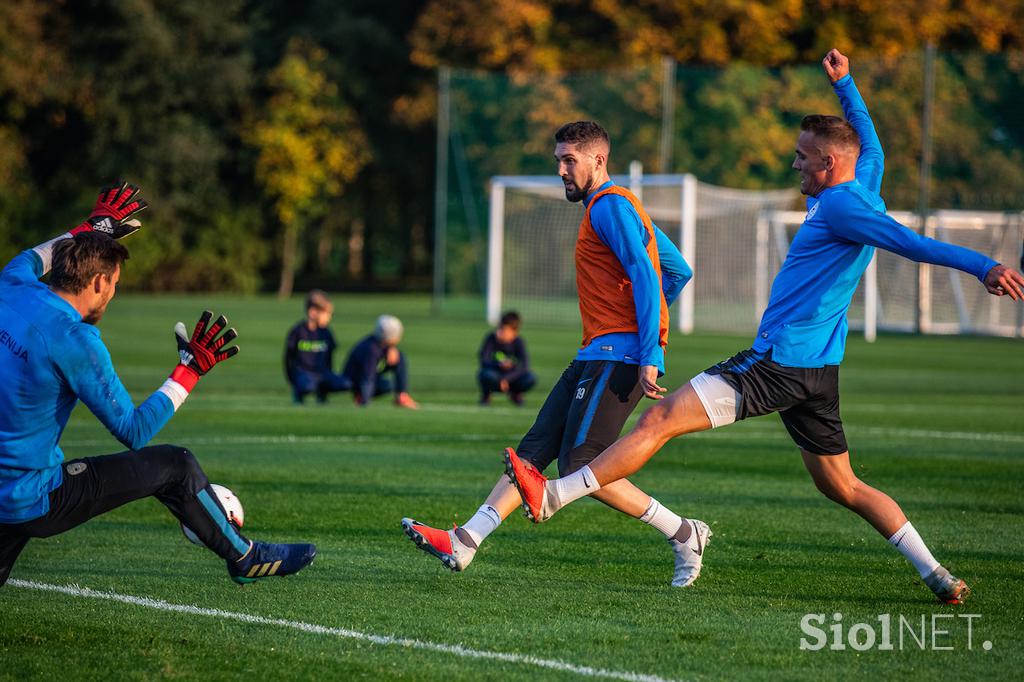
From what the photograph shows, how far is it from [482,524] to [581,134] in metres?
2.00

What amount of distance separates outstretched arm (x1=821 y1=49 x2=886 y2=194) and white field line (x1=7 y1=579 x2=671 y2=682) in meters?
2.99

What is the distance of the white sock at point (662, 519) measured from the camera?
7.08 m

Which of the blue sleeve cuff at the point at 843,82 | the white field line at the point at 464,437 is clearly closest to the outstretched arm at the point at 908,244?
the blue sleeve cuff at the point at 843,82

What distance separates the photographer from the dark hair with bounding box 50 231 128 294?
5.63 metres

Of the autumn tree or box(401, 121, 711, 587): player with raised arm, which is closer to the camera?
box(401, 121, 711, 587): player with raised arm

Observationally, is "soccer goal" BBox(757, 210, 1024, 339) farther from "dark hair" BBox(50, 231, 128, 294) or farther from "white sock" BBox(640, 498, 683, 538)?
"dark hair" BBox(50, 231, 128, 294)

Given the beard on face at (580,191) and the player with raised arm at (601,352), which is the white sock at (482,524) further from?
the beard on face at (580,191)

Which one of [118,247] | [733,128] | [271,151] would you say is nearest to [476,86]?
[733,128]

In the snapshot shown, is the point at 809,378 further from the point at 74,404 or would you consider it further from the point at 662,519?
the point at 74,404

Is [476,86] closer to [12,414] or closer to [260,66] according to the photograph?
[260,66]

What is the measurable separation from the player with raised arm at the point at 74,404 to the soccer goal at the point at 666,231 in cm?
2752

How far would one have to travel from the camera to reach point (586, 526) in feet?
29.0

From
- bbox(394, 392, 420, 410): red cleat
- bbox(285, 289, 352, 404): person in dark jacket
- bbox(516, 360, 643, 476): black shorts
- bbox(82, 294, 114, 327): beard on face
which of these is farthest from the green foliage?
bbox(82, 294, 114, 327): beard on face

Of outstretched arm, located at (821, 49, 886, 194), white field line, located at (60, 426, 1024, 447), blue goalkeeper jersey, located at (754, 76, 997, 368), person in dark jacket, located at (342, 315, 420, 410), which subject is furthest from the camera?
person in dark jacket, located at (342, 315, 420, 410)
